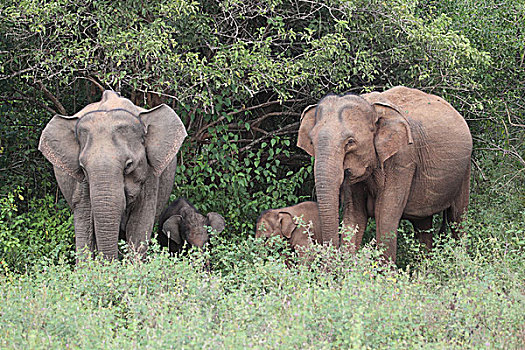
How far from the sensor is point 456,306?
5762 mm

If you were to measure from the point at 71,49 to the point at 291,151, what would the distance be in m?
3.92

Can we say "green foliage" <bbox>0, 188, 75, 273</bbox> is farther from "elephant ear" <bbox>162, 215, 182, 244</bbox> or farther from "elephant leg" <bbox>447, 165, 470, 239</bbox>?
"elephant leg" <bbox>447, 165, 470, 239</bbox>

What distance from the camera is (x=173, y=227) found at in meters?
9.28

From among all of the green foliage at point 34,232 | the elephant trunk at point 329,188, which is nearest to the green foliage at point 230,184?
the green foliage at point 34,232

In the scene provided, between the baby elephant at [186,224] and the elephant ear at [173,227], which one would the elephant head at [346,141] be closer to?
the baby elephant at [186,224]

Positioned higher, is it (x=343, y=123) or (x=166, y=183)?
(x=343, y=123)

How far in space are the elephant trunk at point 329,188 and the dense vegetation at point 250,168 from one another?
277 millimetres

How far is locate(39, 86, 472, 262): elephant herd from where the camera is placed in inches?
289

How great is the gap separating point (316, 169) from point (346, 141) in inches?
18.3

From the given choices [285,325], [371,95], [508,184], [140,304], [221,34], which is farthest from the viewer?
[508,184]

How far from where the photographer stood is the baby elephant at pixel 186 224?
30.4ft

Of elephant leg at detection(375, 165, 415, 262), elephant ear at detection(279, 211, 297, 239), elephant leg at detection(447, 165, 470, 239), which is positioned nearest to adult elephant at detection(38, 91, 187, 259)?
elephant ear at detection(279, 211, 297, 239)

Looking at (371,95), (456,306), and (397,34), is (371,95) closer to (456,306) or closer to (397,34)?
(397,34)

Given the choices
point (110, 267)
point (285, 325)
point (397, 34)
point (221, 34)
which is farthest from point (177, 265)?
point (397, 34)
